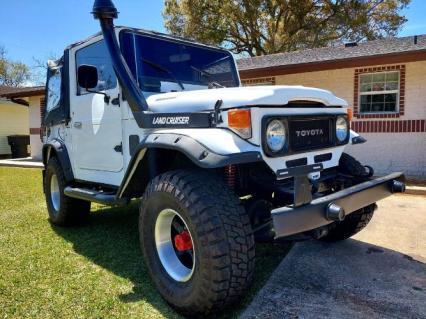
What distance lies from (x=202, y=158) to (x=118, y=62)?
1586mm

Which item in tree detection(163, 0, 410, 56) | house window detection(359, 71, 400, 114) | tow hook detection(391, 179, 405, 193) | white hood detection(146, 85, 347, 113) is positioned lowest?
tow hook detection(391, 179, 405, 193)

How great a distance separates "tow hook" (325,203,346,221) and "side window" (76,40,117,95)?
240 cm

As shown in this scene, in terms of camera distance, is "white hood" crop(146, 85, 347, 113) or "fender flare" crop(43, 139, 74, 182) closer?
"white hood" crop(146, 85, 347, 113)

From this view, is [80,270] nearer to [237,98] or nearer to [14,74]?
[237,98]

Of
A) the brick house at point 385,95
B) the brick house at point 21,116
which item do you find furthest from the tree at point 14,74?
the brick house at point 385,95

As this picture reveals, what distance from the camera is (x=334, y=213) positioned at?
8.57 feet

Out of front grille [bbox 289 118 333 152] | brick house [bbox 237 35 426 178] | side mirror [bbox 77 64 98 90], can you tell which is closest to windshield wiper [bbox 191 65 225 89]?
side mirror [bbox 77 64 98 90]

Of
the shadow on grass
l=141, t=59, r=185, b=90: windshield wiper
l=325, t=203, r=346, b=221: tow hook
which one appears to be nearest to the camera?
l=325, t=203, r=346, b=221: tow hook

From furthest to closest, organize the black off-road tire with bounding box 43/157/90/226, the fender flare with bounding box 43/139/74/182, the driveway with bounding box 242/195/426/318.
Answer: the black off-road tire with bounding box 43/157/90/226 → the fender flare with bounding box 43/139/74/182 → the driveway with bounding box 242/195/426/318

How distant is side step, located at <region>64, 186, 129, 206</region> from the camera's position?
3629 millimetres

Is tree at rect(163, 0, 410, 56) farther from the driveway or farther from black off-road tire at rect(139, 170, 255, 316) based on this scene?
black off-road tire at rect(139, 170, 255, 316)

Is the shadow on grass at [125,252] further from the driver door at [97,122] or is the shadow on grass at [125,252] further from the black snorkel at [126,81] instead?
the black snorkel at [126,81]

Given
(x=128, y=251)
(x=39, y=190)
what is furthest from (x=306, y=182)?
(x=39, y=190)

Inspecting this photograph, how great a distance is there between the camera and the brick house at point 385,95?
9.44 m
